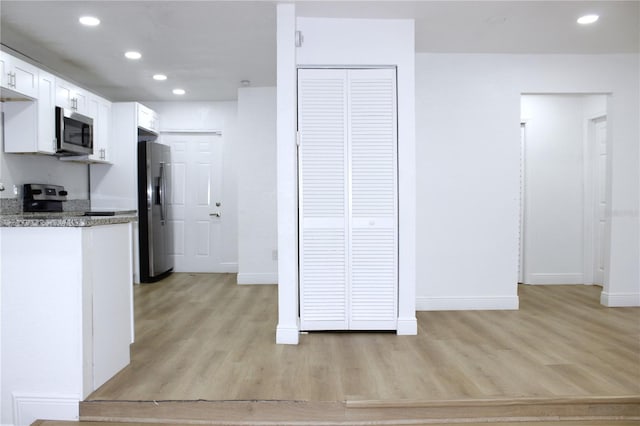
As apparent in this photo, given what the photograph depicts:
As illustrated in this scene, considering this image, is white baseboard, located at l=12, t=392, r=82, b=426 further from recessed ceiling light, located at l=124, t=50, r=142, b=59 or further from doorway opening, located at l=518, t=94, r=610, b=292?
doorway opening, located at l=518, t=94, r=610, b=292

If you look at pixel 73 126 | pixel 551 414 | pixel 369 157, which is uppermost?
pixel 73 126

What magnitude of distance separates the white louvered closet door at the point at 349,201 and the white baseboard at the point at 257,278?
88.5 inches

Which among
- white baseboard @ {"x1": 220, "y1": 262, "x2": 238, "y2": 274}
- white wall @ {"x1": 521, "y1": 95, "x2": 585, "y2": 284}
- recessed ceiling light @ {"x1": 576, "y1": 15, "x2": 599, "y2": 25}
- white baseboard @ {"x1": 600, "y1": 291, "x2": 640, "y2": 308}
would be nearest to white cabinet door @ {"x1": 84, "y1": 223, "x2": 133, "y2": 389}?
white baseboard @ {"x1": 220, "y1": 262, "x2": 238, "y2": 274}

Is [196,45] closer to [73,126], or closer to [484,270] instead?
[73,126]

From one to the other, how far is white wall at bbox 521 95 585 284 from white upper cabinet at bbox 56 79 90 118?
204 inches

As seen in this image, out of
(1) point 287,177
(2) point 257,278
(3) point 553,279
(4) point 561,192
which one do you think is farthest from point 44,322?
(4) point 561,192

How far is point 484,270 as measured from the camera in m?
4.34

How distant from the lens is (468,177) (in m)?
4.34

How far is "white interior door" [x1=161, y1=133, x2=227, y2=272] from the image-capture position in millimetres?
6473

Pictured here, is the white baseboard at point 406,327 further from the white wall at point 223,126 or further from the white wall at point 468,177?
the white wall at point 223,126

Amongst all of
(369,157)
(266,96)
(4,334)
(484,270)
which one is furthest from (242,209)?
(4,334)

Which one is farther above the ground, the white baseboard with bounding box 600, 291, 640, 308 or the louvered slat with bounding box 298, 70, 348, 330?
the louvered slat with bounding box 298, 70, 348, 330

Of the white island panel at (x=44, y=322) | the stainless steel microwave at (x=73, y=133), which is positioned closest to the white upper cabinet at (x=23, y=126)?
the stainless steel microwave at (x=73, y=133)

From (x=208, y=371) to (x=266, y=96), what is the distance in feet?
12.7
